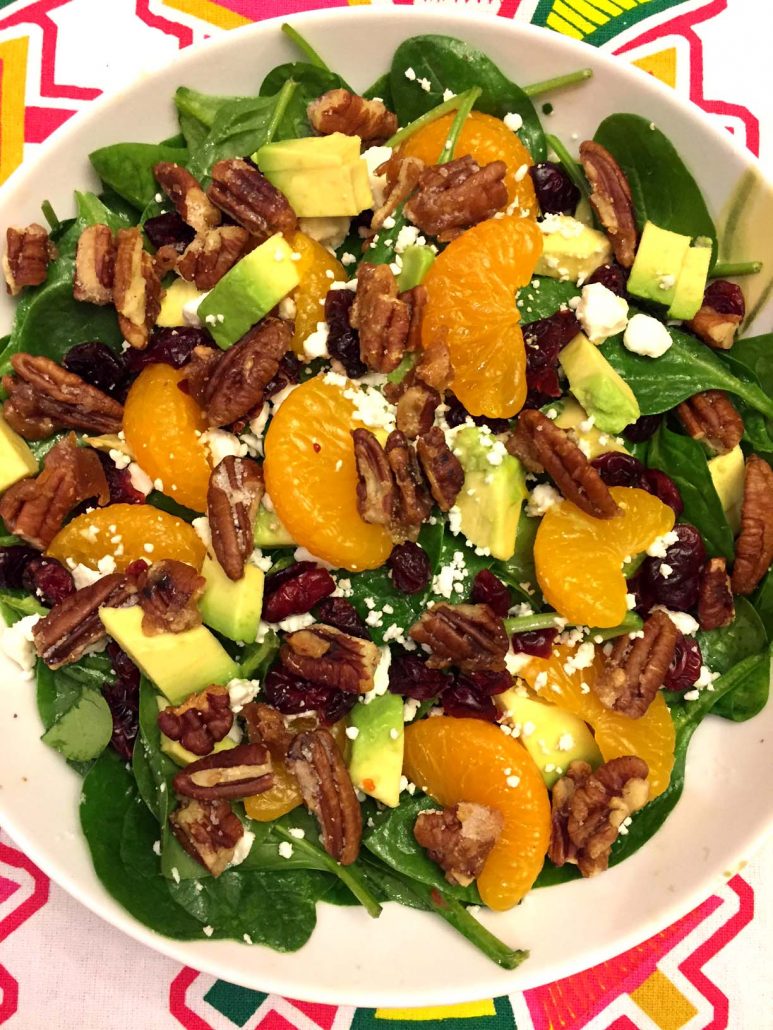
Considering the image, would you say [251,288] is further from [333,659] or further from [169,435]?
[333,659]

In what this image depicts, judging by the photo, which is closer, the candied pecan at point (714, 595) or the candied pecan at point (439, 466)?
the candied pecan at point (439, 466)

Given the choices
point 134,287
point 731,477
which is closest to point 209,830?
point 134,287

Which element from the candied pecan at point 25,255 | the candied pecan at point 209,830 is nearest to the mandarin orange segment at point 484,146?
the candied pecan at point 25,255

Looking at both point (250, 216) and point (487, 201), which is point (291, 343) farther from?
point (487, 201)

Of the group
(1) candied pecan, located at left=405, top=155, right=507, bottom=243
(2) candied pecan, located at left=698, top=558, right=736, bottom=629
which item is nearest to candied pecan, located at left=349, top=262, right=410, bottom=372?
(1) candied pecan, located at left=405, top=155, right=507, bottom=243

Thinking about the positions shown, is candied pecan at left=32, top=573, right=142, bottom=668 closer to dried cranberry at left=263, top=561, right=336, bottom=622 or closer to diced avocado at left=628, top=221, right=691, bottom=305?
dried cranberry at left=263, top=561, right=336, bottom=622

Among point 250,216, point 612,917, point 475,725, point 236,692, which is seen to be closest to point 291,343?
point 250,216

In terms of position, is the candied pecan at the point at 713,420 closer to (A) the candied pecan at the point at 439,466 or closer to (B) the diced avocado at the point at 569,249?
(B) the diced avocado at the point at 569,249
